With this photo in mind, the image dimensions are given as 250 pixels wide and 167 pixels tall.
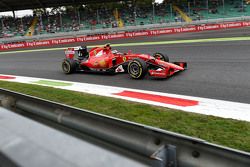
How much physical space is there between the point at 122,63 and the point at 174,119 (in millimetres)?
3962

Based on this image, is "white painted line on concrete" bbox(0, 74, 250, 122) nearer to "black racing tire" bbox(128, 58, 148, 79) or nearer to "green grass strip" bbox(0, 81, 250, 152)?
"green grass strip" bbox(0, 81, 250, 152)

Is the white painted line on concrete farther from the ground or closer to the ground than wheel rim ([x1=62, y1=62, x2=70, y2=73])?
closer to the ground

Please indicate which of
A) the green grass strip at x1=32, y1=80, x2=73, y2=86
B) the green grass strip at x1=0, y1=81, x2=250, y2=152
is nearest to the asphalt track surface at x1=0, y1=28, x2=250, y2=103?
the green grass strip at x1=32, y1=80, x2=73, y2=86

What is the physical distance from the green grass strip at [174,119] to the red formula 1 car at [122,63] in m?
1.60

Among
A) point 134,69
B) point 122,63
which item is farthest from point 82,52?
point 134,69

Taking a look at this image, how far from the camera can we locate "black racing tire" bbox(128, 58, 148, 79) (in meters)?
7.15

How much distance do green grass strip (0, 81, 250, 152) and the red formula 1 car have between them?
160 centimetres

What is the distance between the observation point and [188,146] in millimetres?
2129

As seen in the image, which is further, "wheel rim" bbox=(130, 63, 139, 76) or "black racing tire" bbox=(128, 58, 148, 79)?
"wheel rim" bbox=(130, 63, 139, 76)

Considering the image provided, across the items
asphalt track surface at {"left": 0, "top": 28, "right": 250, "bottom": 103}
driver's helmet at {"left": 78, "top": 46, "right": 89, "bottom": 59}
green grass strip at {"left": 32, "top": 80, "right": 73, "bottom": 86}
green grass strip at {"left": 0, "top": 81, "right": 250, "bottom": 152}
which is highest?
driver's helmet at {"left": 78, "top": 46, "right": 89, "bottom": 59}

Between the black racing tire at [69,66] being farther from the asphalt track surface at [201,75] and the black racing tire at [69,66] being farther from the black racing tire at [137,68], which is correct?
the black racing tire at [137,68]

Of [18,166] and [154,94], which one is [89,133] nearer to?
[18,166]

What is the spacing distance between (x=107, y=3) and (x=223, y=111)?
111 feet

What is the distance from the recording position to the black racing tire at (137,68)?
7152 millimetres
